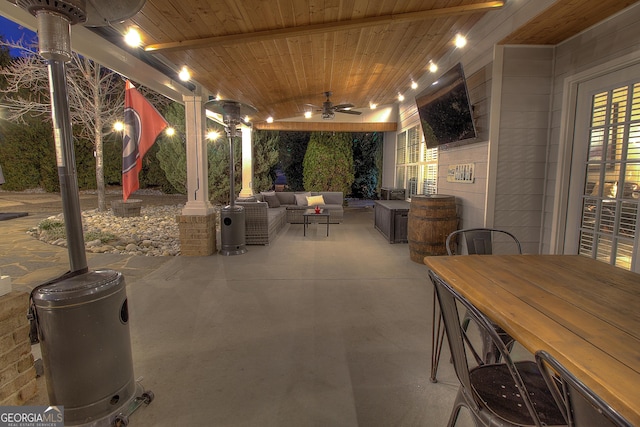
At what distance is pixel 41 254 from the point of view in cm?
461

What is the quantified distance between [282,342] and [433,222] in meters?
2.62

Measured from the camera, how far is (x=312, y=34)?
3352mm

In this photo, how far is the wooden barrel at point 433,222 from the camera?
164 inches

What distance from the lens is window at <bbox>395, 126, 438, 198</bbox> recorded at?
6.16 metres

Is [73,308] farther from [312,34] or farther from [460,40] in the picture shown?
[460,40]

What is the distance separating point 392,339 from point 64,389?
1.96 meters

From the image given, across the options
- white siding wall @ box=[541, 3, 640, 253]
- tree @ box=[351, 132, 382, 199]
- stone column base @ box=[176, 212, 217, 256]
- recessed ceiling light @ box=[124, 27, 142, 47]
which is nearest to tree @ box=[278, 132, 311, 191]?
tree @ box=[351, 132, 382, 199]

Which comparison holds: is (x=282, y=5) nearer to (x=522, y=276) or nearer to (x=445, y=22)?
(x=445, y=22)

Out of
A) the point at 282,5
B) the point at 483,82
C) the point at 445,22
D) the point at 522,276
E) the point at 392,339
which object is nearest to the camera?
the point at 522,276

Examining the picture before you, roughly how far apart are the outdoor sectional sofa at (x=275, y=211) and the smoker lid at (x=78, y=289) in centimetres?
375

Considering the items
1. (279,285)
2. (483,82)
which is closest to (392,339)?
(279,285)

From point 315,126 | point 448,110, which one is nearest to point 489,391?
point 448,110

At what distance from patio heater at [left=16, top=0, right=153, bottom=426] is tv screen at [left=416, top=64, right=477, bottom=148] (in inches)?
136

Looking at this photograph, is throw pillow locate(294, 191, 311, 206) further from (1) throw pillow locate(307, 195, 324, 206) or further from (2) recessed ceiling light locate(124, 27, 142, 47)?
(2) recessed ceiling light locate(124, 27, 142, 47)
